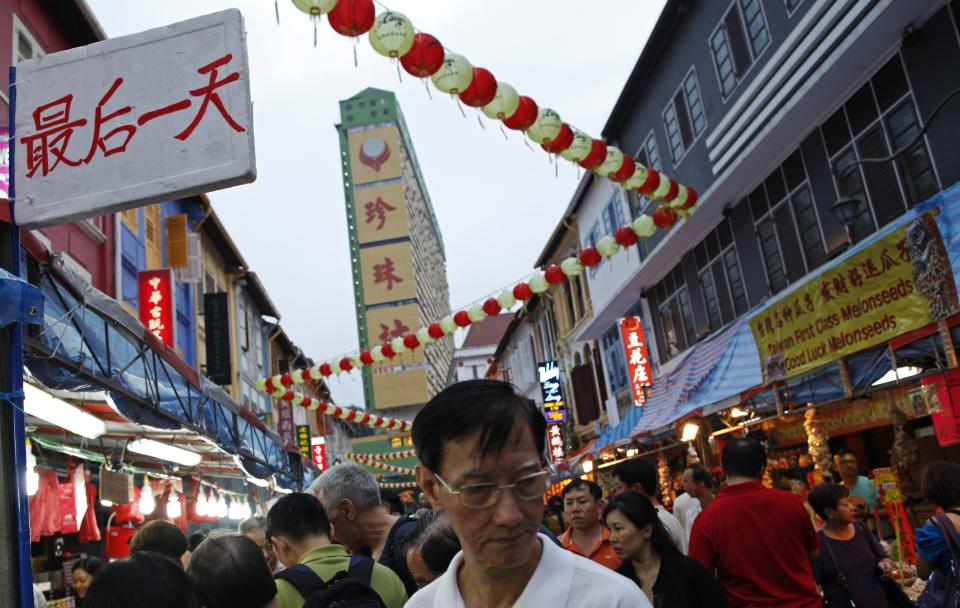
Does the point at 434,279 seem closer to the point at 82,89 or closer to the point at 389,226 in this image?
the point at 389,226

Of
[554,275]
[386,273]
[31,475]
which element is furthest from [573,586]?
[386,273]

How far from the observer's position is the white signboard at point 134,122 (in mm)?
3367

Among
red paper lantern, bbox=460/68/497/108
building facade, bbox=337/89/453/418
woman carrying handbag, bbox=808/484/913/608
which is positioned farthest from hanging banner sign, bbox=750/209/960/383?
building facade, bbox=337/89/453/418

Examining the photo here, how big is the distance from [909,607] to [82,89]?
5.85 meters

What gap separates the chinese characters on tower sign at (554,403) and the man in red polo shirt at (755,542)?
21.5 m

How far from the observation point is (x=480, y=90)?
32.5 feet

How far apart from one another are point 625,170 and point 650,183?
3.29 feet

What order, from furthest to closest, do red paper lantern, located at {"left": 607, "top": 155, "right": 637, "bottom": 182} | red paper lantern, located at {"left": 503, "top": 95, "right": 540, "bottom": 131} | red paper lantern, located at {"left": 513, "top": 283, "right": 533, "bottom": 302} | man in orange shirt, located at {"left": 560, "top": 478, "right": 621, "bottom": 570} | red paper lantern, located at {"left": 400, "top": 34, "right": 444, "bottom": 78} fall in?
1. red paper lantern, located at {"left": 513, "top": 283, "right": 533, "bottom": 302}
2. red paper lantern, located at {"left": 607, "top": 155, "right": 637, "bottom": 182}
3. red paper lantern, located at {"left": 503, "top": 95, "right": 540, "bottom": 131}
4. red paper lantern, located at {"left": 400, "top": 34, "right": 444, "bottom": 78}
5. man in orange shirt, located at {"left": 560, "top": 478, "right": 621, "bottom": 570}

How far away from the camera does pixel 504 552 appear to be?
1743mm

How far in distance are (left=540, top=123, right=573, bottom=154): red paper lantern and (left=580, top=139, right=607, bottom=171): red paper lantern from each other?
0.58 meters

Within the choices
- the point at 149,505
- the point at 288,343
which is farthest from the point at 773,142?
the point at 288,343

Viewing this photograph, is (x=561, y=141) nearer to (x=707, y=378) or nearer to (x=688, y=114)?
(x=707, y=378)

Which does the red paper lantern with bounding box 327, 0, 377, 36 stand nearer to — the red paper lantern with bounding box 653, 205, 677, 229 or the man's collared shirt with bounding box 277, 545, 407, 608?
the man's collared shirt with bounding box 277, 545, 407, 608

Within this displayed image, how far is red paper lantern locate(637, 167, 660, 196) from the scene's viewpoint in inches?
524
